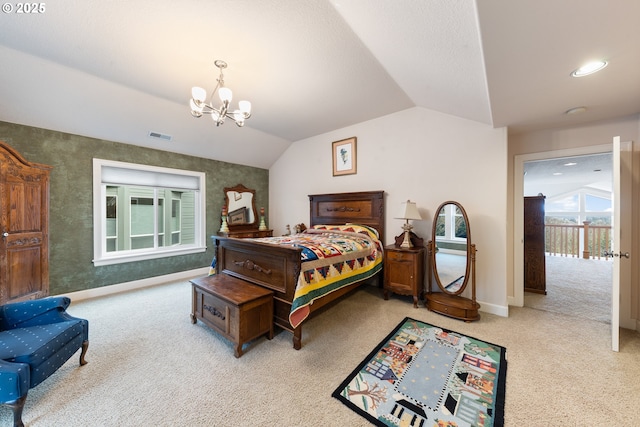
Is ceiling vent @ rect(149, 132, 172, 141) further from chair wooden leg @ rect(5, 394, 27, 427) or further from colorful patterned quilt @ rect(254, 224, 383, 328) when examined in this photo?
chair wooden leg @ rect(5, 394, 27, 427)

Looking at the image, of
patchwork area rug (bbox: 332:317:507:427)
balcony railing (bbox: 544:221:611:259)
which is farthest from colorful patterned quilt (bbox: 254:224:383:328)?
balcony railing (bbox: 544:221:611:259)

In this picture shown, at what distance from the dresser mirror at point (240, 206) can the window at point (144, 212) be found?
0.55 meters

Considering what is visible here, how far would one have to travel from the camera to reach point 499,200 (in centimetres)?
290

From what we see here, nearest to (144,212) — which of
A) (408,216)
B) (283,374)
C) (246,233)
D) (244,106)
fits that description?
(246,233)

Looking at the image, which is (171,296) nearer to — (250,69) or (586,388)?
(250,69)

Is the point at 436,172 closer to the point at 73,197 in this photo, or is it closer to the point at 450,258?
the point at 450,258

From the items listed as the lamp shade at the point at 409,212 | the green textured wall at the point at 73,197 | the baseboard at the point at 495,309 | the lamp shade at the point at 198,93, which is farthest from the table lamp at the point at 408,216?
the green textured wall at the point at 73,197

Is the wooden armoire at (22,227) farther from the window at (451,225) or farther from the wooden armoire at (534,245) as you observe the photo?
the wooden armoire at (534,245)

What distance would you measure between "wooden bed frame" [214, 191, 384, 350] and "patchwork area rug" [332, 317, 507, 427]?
736 millimetres

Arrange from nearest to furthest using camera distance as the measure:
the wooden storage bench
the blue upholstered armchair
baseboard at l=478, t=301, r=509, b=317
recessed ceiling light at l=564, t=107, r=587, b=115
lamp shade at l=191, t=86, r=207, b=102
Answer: the blue upholstered armchair, the wooden storage bench, lamp shade at l=191, t=86, r=207, b=102, recessed ceiling light at l=564, t=107, r=587, b=115, baseboard at l=478, t=301, r=509, b=317

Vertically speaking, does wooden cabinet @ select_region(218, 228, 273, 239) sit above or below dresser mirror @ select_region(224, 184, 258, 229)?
below

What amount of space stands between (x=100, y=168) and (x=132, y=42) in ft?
7.38

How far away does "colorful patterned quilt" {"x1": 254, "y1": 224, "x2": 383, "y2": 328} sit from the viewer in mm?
2178

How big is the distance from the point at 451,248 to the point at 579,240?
5784mm
